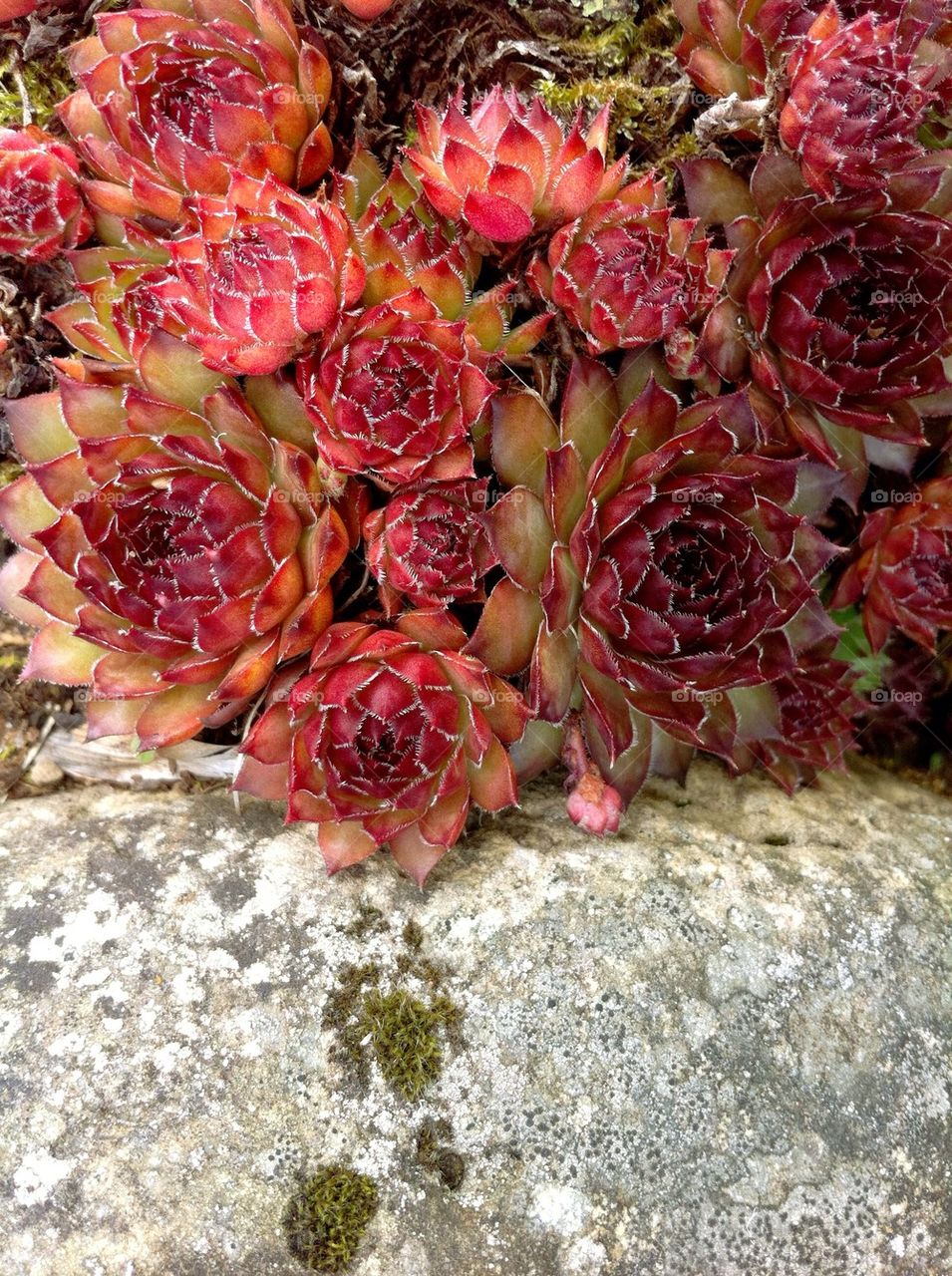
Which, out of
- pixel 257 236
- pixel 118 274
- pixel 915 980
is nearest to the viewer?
pixel 257 236

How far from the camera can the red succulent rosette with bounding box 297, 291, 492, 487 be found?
2012 mm

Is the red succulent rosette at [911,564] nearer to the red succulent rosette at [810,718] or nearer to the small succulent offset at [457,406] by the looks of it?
the red succulent rosette at [810,718]

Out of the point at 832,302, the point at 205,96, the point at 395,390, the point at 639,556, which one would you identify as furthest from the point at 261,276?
the point at 832,302

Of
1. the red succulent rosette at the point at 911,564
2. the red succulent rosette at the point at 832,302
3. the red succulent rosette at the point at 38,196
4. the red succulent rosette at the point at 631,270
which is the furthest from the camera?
the red succulent rosette at the point at 911,564

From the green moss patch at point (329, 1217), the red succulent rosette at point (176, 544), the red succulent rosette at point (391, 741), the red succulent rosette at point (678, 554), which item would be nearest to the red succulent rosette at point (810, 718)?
the red succulent rosette at point (678, 554)

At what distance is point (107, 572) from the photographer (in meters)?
2.07

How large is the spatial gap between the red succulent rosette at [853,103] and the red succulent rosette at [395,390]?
34.0 inches

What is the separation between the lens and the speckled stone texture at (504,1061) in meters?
1.77

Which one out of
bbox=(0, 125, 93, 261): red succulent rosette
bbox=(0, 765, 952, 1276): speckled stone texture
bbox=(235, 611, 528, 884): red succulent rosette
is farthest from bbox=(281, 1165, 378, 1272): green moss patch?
bbox=(0, 125, 93, 261): red succulent rosette

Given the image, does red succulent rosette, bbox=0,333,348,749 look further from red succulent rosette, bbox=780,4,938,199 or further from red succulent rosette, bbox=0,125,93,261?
red succulent rosette, bbox=780,4,938,199

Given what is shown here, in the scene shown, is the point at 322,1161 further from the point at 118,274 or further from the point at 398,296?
the point at 118,274

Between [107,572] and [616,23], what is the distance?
1893mm

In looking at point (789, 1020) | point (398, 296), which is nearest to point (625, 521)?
point (398, 296)

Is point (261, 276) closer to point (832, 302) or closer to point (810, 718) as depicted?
point (832, 302)
